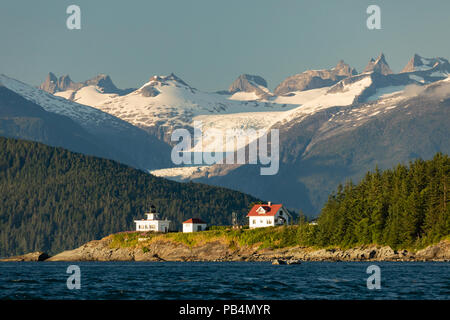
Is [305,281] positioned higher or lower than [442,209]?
lower

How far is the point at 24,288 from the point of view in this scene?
4382 inches

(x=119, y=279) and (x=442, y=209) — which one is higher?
(x=442, y=209)

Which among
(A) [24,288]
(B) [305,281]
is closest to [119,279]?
(A) [24,288]

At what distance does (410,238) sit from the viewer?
190625mm
